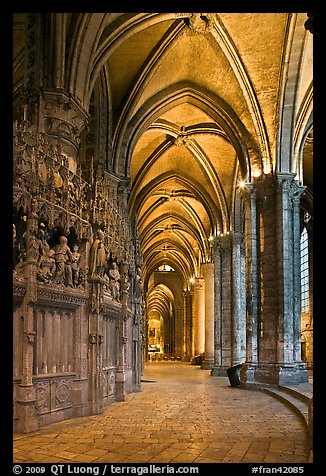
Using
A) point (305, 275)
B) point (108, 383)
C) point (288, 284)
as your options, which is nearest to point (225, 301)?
point (305, 275)

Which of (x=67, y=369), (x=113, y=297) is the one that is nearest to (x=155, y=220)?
(x=113, y=297)

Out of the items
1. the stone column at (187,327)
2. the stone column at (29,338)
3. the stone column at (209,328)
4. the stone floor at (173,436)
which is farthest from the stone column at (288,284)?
the stone column at (187,327)

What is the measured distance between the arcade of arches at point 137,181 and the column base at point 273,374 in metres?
0.04

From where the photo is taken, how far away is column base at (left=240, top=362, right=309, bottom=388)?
615 inches

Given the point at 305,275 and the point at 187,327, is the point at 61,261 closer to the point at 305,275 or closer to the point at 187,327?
the point at 305,275

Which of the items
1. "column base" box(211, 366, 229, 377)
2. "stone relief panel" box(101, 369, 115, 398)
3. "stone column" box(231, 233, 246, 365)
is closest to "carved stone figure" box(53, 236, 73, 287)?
"stone relief panel" box(101, 369, 115, 398)

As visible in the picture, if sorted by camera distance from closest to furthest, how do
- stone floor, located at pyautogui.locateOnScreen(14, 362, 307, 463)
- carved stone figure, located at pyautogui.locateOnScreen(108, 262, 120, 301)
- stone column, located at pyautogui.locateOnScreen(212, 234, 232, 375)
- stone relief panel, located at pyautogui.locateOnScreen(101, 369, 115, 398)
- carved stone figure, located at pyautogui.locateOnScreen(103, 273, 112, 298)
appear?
1. stone floor, located at pyautogui.locateOnScreen(14, 362, 307, 463)
2. carved stone figure, located at pyautogui.locateOnScreen(103, 273, 112, 298)
3. stone relief panel, located at pyautogui.locateOnScreen(101, 369, 115, 398)
4. carved stone figure, located at pyautogui.locateOnScreen(108, 262, 120, 301)
5. stone column, located at pyautogui.locateOnScreen(212, 234, 232, 375)

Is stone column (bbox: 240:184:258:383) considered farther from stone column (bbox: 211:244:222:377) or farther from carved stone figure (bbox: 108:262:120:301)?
stone column (bbox: 211:244:222:377)

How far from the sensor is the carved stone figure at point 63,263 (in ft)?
30.9

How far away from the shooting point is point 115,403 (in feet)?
40.1

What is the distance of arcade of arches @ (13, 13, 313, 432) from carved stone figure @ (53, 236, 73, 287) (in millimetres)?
35

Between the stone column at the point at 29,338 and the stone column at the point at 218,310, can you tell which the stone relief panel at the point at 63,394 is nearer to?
the stone column at the point at 29,338
